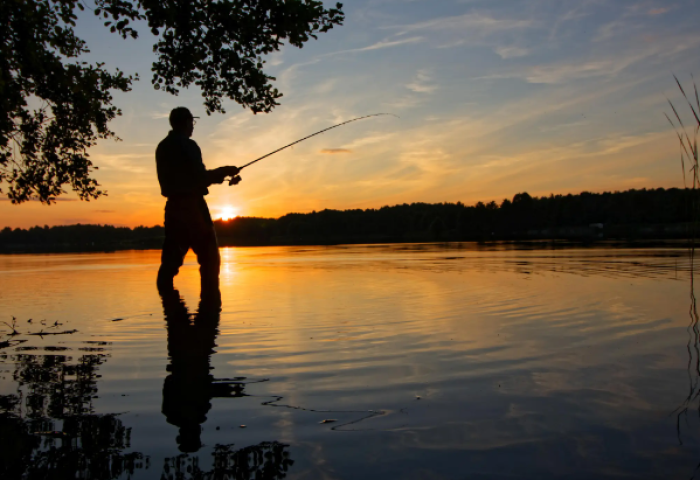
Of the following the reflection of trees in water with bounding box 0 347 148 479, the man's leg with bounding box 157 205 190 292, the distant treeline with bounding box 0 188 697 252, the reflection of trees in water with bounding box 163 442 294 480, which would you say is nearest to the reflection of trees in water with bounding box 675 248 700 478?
the reflection of trees in water with bounding box 163 442 294 480

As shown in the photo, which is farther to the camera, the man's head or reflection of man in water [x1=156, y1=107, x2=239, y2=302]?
the man's head

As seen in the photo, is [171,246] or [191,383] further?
[171,246]

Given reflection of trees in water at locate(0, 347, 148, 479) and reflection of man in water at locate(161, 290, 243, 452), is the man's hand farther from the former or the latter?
reflection of trees in water at locate(0, 347, 148, 479)

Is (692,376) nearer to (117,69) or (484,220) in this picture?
(117,69)

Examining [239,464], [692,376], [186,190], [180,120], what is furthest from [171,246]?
[692,376]

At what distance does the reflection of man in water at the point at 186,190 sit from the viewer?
780 cm

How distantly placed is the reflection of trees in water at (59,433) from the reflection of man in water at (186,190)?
11.0ft

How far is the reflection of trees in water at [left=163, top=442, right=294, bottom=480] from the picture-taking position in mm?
2795

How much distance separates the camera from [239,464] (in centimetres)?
293

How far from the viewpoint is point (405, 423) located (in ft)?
11.5

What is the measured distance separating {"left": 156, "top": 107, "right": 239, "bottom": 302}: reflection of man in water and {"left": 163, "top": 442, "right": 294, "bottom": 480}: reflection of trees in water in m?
5.30

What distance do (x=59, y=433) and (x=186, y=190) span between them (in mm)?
4873

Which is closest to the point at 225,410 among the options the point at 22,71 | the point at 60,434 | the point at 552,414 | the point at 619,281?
the point at 60,434

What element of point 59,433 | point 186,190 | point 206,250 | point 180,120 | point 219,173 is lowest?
point 59,433
